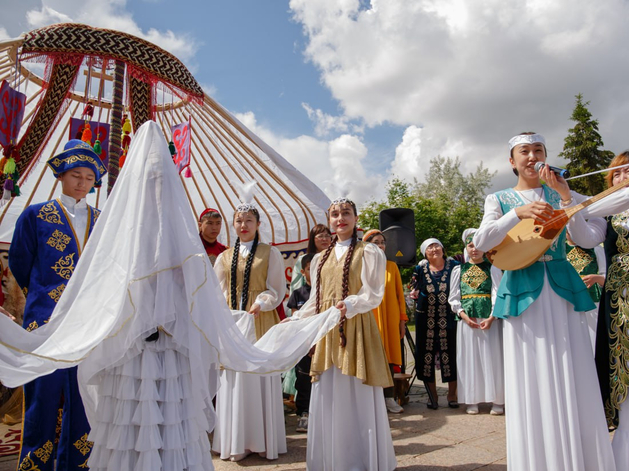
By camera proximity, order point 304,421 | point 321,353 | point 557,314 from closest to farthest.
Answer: point 557,314, point 321,353, point 304,421

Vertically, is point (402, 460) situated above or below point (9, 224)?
below

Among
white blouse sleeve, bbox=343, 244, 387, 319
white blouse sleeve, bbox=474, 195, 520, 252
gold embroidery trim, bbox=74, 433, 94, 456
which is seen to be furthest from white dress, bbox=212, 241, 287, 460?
white blouse sleeve, bbox=474, 195, 520, 252

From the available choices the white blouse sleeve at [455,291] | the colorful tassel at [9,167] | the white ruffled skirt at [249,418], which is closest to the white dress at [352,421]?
the white ruffled skirt at [249,418]

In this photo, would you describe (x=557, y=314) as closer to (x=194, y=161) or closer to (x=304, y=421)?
(x=304, y=421)

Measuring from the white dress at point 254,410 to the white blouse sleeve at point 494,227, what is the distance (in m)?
1.52

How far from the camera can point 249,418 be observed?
3.11 metres

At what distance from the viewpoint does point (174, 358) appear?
74.2 inches

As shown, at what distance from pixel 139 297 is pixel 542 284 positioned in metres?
1.71

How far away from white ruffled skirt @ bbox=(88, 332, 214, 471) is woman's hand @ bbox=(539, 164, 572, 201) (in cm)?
169

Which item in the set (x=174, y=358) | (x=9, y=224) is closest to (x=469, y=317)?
(x=174, y=358)

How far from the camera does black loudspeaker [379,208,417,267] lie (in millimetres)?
5723

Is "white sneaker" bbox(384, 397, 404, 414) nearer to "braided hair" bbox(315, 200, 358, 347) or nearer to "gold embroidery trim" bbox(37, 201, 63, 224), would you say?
"braided hair" bbox(315, 200, 358, 347)

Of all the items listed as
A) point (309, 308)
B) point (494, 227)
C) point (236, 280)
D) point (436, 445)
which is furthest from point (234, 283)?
point (494, 227)

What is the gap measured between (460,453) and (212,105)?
3970mm
